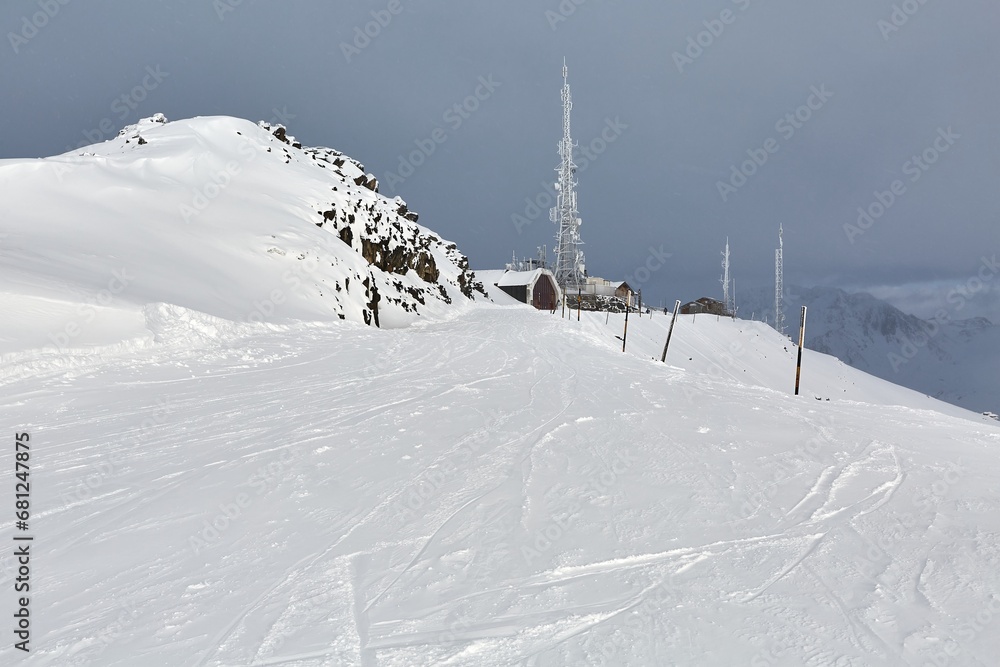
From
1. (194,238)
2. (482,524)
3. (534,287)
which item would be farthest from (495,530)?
(534,287)

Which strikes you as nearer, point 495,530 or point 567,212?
point 495,530

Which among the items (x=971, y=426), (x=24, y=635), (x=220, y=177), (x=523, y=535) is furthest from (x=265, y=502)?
(x=220, y=177)

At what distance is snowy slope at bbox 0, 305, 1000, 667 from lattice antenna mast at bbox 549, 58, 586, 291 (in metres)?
61.9

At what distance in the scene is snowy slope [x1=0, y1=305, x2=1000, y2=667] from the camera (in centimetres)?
264

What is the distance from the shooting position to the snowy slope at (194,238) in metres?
10.5

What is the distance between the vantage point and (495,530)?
3791 mm

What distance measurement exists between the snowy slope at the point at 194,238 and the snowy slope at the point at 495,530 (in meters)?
3.11

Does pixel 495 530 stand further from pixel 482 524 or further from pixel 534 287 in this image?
pixel 534 287

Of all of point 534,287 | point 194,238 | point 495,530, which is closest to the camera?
point 495,530

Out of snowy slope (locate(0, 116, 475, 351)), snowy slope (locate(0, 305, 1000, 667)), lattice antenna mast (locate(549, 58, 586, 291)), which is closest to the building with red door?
lattice antenna mast (locate(549, 58, 586, 291))

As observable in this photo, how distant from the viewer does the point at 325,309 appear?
18656mm

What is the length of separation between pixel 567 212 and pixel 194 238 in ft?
186

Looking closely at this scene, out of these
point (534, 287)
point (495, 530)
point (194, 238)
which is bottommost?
point (495, 530)

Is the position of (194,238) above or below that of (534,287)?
above
